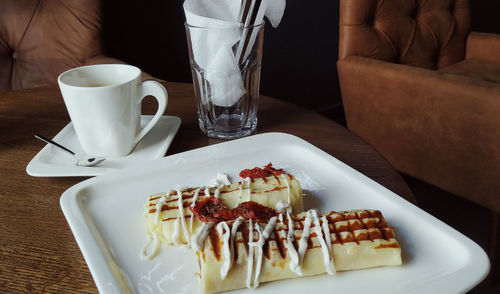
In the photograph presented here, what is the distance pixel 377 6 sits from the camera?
6.26 feet

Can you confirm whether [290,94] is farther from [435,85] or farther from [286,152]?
[286,152]

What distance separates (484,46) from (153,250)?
2.10 metres

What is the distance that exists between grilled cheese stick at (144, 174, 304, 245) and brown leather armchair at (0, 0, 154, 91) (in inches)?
46.7

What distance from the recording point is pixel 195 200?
2.16 feet

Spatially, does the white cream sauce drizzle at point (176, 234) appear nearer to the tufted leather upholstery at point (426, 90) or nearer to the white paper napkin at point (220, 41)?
the white paper napkin at point (220, 41)

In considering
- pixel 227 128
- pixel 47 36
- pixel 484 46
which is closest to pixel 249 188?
pixel 227 128

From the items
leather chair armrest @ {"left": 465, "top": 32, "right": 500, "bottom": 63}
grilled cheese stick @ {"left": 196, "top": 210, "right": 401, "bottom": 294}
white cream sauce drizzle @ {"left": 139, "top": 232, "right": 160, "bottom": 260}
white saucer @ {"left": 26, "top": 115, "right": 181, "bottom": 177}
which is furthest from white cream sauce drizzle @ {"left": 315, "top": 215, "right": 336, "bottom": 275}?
leather chair armrest @ {"left": 465, "top": 32, "right": 500, "bottom": 63}

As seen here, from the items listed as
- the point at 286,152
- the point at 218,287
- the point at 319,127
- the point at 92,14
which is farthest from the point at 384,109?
the point at 218,287

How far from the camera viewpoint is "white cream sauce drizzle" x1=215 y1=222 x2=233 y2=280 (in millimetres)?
535

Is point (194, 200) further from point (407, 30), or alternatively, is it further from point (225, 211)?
point (407, 30)

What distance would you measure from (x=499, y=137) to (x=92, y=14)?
1471 millimetres

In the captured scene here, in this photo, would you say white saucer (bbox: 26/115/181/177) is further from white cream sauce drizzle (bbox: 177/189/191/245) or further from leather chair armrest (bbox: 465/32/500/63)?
leather chair armrest (bbox: 465/32/500/63)

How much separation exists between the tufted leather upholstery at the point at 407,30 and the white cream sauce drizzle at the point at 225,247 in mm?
1436

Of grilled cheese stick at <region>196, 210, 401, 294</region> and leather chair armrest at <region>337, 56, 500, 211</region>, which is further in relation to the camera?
leather chair armrest at <region>337, 56, 500, 211</region>
